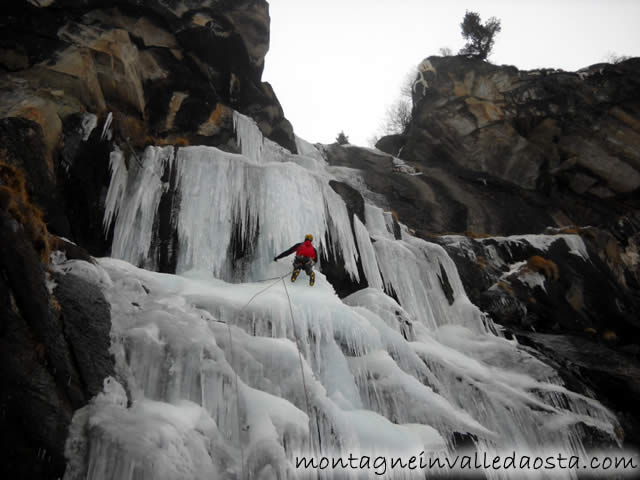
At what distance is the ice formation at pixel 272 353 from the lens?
296cm

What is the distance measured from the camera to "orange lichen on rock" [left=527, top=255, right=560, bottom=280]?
11.1m

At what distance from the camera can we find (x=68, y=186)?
597 cm

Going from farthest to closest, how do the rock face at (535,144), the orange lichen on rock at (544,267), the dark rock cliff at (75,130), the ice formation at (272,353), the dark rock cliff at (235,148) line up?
1. the rock face at (535,144)
2. the orange lichen on rock at (544,267)
3. the ice formation at (272,353)
4. the dark rock cliff at (235,148)
5. the dark rock cliff at (75,130)

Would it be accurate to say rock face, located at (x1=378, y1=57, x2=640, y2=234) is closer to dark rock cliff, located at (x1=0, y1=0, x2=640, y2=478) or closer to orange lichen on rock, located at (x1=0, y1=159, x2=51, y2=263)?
dark rock cliff, located at (x1=0, y1=0, x2=640, y2=478)

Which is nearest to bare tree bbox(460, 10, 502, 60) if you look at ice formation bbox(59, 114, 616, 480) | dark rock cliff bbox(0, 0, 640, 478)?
dark rock cliff bbox(0, 0, 640, 478)

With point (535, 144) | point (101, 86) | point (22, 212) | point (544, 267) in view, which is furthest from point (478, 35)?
point (22, 212)

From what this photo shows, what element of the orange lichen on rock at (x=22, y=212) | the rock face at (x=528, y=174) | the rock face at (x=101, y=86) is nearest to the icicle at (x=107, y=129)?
the rock face at (x=101, y=86)

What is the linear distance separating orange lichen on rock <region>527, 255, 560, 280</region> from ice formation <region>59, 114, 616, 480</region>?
2802 millimetres

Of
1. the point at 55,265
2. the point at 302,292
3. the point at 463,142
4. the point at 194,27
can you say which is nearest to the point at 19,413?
the point at 55,265

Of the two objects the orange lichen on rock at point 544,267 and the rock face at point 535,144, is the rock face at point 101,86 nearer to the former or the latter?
the rock face at point 535,144

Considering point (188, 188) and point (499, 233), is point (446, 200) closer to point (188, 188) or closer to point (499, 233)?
point (499, 233)

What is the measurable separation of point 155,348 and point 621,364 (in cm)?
896

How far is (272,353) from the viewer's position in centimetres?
399

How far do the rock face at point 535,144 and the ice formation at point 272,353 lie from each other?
7774mm
